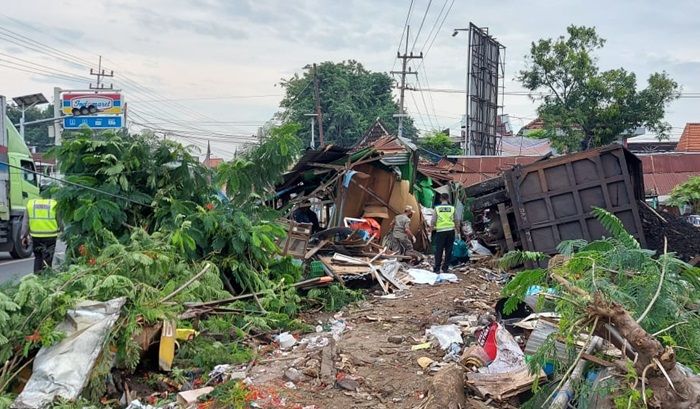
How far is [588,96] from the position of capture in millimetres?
25188

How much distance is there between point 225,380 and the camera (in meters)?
5.51

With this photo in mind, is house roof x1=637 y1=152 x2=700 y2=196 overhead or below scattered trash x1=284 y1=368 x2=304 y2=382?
overhead

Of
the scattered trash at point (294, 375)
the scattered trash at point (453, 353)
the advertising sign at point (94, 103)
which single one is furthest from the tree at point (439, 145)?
the scattered trash at point (294, 375)

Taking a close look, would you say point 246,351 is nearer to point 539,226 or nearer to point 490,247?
point 539,226

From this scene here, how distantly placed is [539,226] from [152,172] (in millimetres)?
6391

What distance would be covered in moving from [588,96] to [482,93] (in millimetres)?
7030

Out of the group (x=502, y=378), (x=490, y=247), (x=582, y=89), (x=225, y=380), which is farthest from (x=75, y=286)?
(x=582, y=89)

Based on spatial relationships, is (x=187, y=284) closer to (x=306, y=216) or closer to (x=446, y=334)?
(x=446, y=334)

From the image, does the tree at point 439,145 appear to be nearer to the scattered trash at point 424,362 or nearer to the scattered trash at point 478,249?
the scattered trash at point 478,249

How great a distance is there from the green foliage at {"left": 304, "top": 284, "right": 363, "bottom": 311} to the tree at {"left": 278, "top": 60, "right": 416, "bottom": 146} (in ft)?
110

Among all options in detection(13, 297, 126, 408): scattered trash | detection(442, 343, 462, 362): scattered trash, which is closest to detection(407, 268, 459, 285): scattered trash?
detection(442, 343, 462, 362): scattered trash

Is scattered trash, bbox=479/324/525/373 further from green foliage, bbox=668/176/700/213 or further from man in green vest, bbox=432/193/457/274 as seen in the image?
green foliage, bbox=668/176/700/213

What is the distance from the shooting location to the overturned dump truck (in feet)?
32.8

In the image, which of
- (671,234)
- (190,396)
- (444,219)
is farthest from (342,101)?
(190,396)
